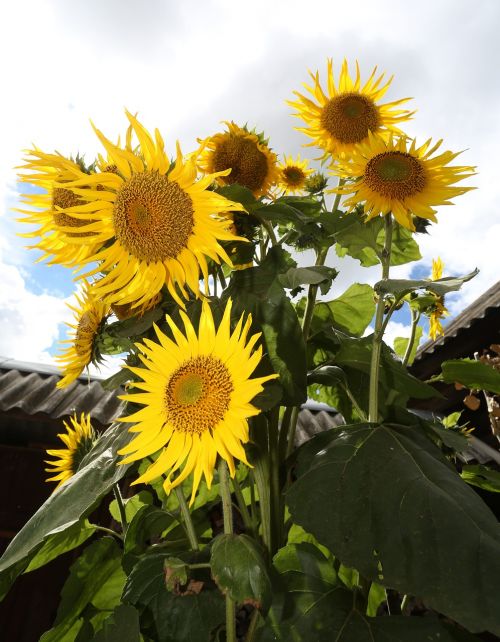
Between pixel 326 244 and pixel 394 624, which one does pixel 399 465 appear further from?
pixel 326 244

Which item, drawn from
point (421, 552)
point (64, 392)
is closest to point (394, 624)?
point (421, 552)

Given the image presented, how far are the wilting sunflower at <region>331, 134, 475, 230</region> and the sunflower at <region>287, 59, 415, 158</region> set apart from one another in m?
0.30

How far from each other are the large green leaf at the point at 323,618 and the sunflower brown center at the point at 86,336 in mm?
510

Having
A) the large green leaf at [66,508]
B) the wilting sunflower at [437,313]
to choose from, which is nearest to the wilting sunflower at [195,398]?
the large green leaf at [66,508]

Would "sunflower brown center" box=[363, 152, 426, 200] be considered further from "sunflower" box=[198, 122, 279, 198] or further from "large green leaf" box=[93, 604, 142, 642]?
"large green leaf" box=[93, 604, 142, 642]

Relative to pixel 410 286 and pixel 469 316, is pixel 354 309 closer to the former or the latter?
pixel 410 286

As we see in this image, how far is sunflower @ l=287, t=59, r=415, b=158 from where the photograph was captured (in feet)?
4.04

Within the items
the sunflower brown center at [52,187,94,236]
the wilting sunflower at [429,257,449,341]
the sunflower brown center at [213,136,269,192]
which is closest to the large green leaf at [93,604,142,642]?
the sunflower brown center at [52,187,94,236]

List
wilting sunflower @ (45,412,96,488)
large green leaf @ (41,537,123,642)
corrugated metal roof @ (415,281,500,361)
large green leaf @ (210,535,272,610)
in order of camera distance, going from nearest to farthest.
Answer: large green leaf @ (210,535,272,610) → large green leaf @ (41,537,123,642) → wilting sunflower @ (45,412,96,488) → corrugated metal roof @ (415,281,500,361)

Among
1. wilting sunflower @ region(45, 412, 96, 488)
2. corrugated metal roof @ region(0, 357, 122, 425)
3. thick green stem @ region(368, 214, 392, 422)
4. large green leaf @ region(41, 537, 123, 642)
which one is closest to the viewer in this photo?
thick green stem @ region(368, 214, 392, 422)

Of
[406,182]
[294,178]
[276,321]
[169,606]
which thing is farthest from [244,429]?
[294,178]

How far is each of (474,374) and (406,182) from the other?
414 millimetres

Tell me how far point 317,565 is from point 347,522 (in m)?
0.21

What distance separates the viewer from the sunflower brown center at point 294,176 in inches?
54.2
